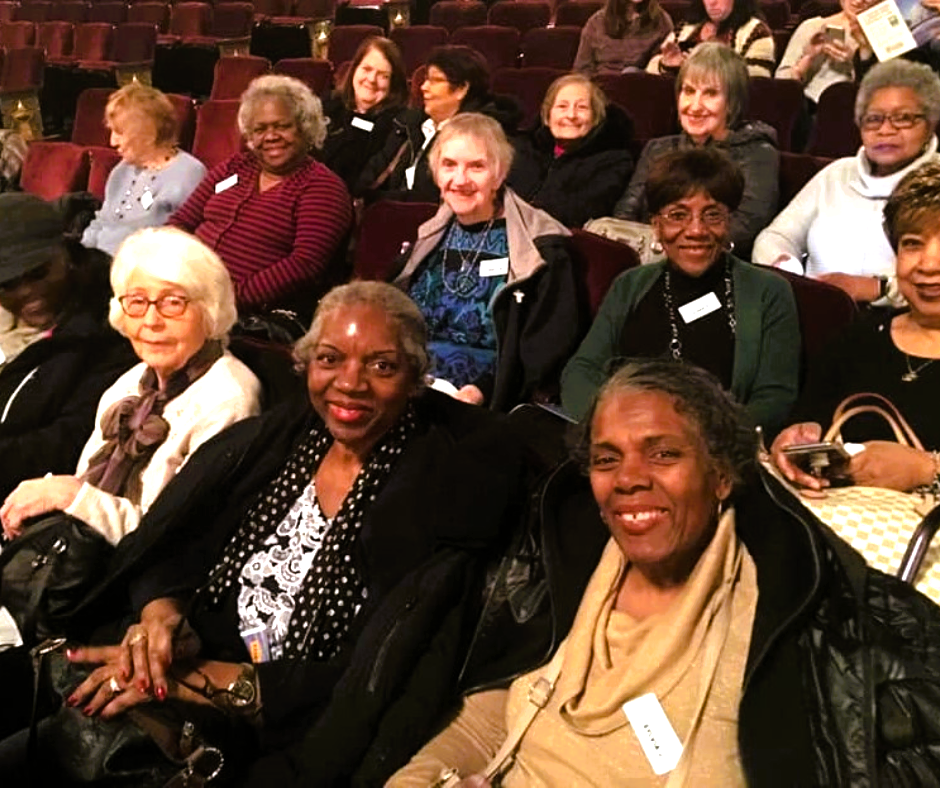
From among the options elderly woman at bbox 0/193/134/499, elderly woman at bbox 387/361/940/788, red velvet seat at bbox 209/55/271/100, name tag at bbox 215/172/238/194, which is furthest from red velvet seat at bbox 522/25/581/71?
elderly woman at bbox 387/361/940/788

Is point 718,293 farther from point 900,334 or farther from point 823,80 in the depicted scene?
point 823,80

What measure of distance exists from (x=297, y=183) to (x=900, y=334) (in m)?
1.82

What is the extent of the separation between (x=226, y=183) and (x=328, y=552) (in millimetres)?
1940

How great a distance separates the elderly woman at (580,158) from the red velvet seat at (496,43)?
227 centimetres

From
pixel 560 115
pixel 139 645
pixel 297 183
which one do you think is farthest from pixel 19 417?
pixel 560 115

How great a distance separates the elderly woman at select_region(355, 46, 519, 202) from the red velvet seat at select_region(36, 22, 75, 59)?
4.80 m

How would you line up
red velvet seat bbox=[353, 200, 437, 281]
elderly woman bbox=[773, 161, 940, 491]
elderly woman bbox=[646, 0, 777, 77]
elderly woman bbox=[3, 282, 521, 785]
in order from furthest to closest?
1. elderly woman bbox=[646, 0, 777, 77]
2. red velvet seat bbox=[353, 200, 437, 281]
3. elderly woman bbox=[773, 161, 940, 491]
4. elderly woman bbox=[3, 282, 521, 785]

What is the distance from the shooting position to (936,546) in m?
1.40

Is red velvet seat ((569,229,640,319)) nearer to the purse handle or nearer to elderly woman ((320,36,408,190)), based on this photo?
the purse handle

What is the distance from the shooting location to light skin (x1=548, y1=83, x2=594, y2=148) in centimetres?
341

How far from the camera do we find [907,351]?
1.92 m

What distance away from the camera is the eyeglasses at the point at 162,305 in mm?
1986

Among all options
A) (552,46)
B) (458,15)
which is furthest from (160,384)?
(458,15)

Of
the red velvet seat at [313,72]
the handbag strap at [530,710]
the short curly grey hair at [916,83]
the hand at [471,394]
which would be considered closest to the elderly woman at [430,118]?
the hand at [471,394]
